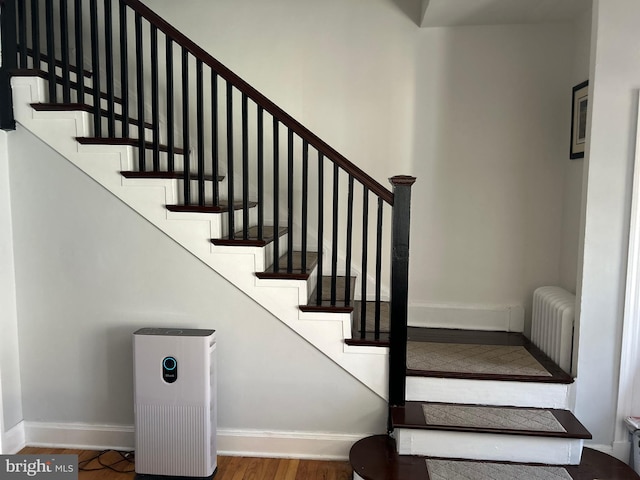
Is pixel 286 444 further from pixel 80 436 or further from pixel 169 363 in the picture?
pixel 80 436

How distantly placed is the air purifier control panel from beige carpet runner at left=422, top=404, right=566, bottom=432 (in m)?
1.30

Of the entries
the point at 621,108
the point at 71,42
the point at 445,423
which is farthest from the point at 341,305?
the point at 71,42

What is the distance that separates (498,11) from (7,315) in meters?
3.48

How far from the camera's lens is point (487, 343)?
3.14 metres

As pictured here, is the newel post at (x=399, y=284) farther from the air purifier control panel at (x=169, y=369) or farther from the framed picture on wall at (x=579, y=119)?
the framed picture on wall at (x=579, y=119)

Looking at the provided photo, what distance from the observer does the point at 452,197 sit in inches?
136

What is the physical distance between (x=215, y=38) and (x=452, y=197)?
6.85ft

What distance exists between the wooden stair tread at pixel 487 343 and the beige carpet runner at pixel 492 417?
6.3 inches

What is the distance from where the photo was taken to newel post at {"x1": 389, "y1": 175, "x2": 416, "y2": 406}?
2447 mm

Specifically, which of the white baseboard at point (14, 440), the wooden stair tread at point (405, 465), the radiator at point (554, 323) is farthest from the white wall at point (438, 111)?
the white baseboard at point (14, 440)

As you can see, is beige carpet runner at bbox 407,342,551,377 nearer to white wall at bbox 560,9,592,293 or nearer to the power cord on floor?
white wall at bbox 560,9,592,293

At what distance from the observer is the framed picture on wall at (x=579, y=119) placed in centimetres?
298

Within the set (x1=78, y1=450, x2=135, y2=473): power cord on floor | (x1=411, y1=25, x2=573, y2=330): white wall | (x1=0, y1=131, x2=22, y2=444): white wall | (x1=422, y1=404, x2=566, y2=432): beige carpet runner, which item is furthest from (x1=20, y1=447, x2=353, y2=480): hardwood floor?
(x1=411, y1=25, x2=573, y2=330): white wall

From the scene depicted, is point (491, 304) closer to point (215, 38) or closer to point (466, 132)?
point (466, 132)
